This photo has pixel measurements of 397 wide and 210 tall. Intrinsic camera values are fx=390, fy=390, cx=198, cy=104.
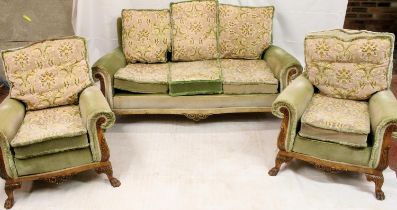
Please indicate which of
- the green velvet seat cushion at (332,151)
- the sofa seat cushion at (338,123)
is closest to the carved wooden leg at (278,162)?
the green velvet seat cushion at (332,151)

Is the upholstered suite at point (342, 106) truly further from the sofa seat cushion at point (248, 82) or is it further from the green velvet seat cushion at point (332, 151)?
the sofa seat cushion at point (248, 82)

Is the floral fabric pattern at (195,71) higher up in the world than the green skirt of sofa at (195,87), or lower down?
higher up

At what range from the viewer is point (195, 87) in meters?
3.27

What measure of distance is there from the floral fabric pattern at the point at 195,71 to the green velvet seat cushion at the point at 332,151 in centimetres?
98

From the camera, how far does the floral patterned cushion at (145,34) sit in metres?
3.57

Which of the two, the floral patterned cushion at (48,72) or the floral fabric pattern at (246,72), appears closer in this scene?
the floral patterned cushion at (48,72)

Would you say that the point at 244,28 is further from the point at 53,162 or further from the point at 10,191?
the point at 10,191

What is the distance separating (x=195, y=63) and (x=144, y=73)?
1.66 ft

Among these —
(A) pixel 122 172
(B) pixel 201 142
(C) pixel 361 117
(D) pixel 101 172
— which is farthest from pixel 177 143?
(C) pixel 361 117

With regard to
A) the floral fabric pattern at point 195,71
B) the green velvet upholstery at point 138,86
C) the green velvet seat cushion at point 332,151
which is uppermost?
the floral fabric pattern at point 195,71

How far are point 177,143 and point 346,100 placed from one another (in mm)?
1345

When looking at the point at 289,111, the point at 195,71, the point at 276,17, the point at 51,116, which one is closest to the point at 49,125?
the point at 51,116

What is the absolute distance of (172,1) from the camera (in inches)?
152

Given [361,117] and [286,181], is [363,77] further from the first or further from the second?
[286,181]
